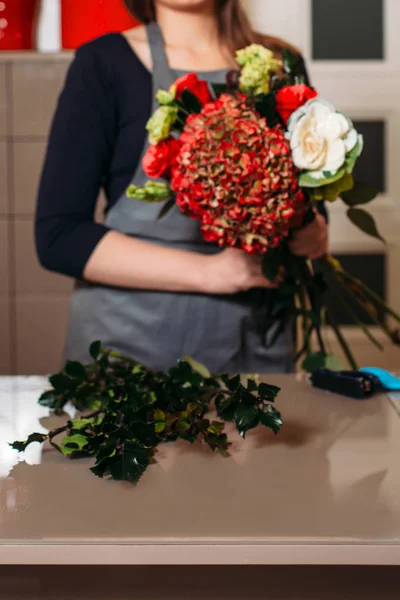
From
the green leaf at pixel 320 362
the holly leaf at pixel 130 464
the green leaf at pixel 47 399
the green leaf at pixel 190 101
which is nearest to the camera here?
the holly leaf at pixel 130 464

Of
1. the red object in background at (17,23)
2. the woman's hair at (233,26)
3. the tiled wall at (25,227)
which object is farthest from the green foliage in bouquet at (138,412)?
the tiled wall at (25,227)

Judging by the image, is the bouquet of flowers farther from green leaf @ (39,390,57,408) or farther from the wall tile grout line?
the wall tile grout line

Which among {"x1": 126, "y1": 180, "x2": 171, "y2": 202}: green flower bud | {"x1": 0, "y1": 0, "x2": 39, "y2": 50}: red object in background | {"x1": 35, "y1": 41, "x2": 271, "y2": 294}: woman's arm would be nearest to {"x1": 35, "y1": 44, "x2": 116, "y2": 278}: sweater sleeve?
{"x1": 35, "y1": 41, "x2": 271, "y2": 294}: woman's arm

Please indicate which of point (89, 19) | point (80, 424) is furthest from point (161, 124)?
point (89, 19)

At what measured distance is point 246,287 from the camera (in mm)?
1155

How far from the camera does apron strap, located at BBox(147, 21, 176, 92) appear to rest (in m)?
1.33

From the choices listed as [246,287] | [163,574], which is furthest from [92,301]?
[163,574]

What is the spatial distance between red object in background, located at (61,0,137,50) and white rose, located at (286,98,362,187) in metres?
1.06

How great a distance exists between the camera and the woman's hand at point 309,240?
106 centimetres

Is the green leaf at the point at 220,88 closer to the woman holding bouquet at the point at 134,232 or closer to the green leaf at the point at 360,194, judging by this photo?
the green leaf at the point at 360,194

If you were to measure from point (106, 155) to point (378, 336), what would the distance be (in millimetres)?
1692

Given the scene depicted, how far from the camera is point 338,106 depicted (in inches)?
105

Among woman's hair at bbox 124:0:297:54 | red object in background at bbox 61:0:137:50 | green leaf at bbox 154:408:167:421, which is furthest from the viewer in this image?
red object in background at bbox 61:0:137:50

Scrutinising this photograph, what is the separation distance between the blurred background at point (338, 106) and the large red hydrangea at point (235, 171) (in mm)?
1831
